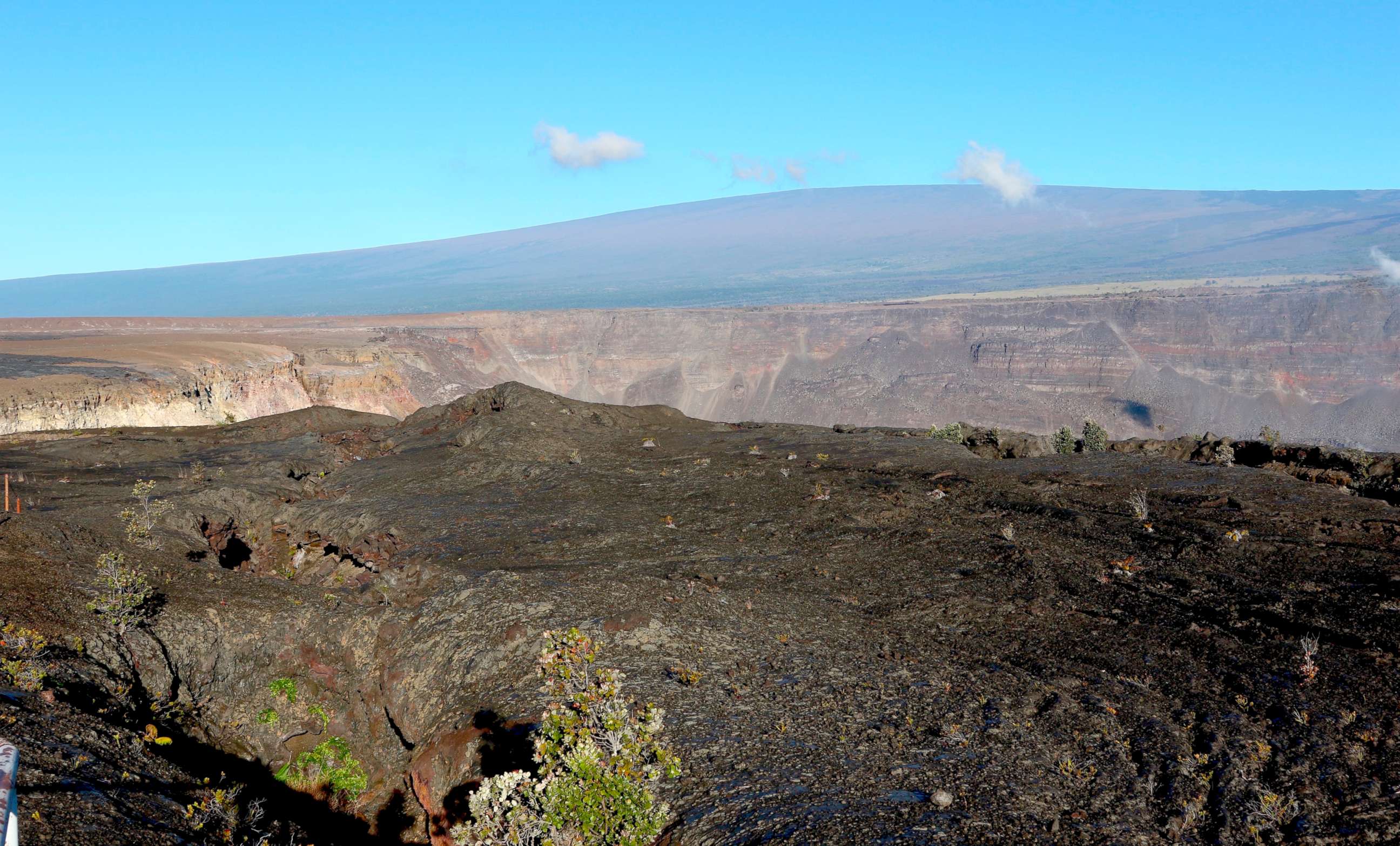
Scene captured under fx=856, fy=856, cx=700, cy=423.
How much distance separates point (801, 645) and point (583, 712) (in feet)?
15.2

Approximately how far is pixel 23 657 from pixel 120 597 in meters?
2.01

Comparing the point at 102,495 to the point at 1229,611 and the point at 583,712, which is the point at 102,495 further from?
the point at 1229,611

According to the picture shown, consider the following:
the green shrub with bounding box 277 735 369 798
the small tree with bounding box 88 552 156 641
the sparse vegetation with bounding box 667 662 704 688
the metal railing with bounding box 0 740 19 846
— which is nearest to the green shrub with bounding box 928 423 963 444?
the sparse vegetation with bounding box 667 662 704 688

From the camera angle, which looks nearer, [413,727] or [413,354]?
[413,727]

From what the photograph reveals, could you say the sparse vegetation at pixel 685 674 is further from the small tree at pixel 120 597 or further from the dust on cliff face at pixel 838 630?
the small tree at pixel 120 597

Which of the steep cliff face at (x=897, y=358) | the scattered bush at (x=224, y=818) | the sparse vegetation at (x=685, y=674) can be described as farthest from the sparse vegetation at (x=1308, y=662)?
the steep cliff face at (x=897, y=358)

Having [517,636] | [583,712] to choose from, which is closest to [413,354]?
[517,636]

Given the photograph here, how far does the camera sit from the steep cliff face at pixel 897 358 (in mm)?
57531

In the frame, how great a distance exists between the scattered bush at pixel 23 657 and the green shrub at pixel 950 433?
21.7 metres

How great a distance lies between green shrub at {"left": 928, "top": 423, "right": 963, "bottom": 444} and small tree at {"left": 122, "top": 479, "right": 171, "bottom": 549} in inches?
773

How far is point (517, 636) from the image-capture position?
1088 centimetres

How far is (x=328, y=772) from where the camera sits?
34.0 feet

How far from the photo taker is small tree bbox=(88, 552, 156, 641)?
32.9ft

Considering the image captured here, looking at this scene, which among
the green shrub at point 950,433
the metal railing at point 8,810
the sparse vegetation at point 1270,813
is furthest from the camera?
the green shrub at point 950,433
